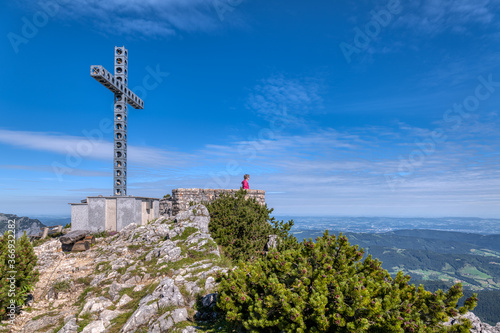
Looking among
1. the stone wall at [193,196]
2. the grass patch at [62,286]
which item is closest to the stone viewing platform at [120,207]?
the stone wall at [193,196]

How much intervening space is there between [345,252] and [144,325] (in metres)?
7.00

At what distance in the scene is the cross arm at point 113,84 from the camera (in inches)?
934

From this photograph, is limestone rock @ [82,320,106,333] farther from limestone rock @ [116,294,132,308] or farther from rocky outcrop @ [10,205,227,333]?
limestone rock @ [116,294,132,308]

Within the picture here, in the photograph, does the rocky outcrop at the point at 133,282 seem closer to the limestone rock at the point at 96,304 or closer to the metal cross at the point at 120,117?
the limestone rock at the point at 96,304

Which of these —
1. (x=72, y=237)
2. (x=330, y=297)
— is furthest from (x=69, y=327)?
(x=72, y=237)

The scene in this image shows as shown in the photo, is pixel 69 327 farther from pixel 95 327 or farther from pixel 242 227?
pixel 242 227

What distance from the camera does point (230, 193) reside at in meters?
21.5

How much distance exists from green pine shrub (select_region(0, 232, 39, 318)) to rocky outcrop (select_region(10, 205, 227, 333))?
0.89m

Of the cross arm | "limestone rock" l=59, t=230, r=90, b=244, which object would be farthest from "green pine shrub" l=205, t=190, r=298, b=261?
the cross arm

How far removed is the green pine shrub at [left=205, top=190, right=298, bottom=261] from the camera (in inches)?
656

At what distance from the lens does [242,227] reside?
1759 centimetres

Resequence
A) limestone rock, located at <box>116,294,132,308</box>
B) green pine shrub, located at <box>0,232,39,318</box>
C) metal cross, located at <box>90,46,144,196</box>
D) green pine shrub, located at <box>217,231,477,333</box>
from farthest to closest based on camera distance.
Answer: metal cross, located at <box>90,46,144,196</box> → limestone rock, located at <box>116,294,132,308</box> → green pine shrub, located at <box>0,232,39,318</box> → green pine shrub, located at <box>217,231,477,333</box>

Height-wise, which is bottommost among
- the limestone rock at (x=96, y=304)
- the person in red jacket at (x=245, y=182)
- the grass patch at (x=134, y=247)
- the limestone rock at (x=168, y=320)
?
the limestone rock at (x=96, y=304)

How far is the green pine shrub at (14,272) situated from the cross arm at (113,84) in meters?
16.9
